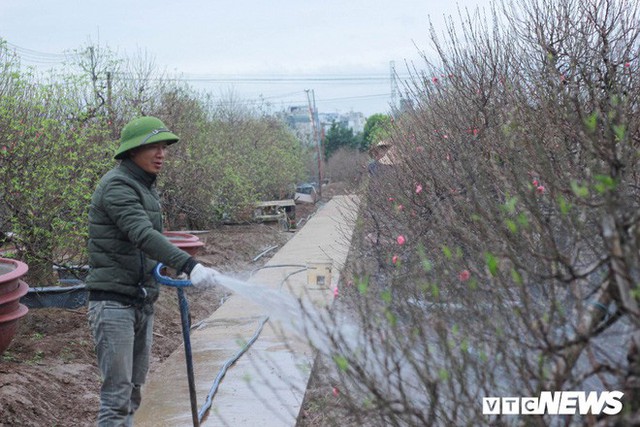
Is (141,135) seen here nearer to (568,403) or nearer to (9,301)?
(9,301)

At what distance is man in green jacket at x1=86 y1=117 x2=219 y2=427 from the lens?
4.23 metres

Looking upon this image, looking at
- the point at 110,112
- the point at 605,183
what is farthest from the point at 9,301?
the point at 110,112

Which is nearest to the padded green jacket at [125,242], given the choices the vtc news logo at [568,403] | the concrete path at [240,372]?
the concrete path at [240,372]

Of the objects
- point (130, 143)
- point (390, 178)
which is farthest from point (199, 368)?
point (390, 178)

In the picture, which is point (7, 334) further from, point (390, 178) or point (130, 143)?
point (390, 178)

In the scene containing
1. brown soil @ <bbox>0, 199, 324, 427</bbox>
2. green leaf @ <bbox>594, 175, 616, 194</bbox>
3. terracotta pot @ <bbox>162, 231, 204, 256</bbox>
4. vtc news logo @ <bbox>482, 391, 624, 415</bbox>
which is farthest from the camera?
terracotta pot @ <bbox>162, 231, 204, 256</bbox>

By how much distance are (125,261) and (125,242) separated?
100mm

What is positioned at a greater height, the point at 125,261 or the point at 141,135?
the point at 141,135

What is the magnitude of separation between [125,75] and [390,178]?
274 inches

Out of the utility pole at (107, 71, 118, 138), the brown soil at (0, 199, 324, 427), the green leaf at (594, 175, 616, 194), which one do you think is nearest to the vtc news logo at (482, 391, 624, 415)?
the green leaf at (594, 175, 616, 194)

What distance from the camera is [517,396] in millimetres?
2453

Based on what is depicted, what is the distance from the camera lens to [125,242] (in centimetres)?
439

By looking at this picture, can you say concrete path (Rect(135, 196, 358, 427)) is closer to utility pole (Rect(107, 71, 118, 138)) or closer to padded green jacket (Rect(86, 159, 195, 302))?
padded green jacket (Rect(86, 159, 195, 302))

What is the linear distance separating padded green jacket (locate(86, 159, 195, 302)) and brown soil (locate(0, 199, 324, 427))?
5.78 ft
